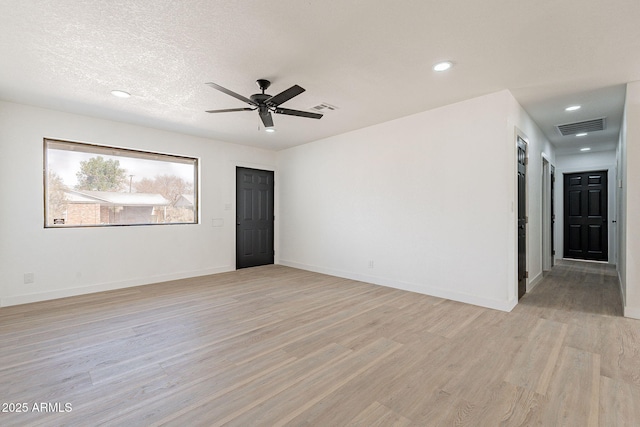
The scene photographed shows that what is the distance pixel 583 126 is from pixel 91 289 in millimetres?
8120

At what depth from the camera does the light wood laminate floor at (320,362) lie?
70.8 inches

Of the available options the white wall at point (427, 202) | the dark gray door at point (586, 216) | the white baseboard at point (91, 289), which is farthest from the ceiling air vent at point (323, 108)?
the dark gray door at point (586, 216)

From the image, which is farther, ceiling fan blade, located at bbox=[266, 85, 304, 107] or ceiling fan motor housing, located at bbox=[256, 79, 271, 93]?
ceiling fan motor housing, located at bbox=[256, 79, 271, 93]

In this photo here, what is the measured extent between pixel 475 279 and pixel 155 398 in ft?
11.9

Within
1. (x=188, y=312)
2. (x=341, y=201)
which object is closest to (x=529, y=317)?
(x=341, y=201)

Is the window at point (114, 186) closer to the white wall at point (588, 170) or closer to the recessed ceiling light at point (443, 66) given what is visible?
the recessed ceiling light at point (443, 66)

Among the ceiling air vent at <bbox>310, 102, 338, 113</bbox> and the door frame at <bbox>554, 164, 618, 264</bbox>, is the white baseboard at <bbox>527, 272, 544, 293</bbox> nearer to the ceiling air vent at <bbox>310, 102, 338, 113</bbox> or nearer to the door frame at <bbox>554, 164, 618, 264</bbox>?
the door frame at <bbox>554, 164, 618, 264</bbox>

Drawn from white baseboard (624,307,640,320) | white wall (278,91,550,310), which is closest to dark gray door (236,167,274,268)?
white wall (278,91,550,310)

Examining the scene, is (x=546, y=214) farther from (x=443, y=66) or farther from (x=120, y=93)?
(x=120, y=93)

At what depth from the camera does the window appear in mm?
4340

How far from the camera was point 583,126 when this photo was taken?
4902mm

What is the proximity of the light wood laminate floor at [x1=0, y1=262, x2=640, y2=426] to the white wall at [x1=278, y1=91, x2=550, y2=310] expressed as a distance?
1.77 ft

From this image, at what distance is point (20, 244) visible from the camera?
398 centimetres

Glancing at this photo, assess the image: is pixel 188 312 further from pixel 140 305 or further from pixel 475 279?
pixel 475 279
